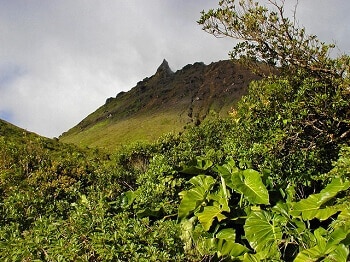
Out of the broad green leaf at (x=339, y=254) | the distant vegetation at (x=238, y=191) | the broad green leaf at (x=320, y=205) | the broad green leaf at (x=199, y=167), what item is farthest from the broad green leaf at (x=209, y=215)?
the broad green leaf at (x=339, y=254)

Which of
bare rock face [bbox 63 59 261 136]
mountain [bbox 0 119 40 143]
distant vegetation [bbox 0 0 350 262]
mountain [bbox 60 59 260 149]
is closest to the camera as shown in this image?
distant vegetation [bbox 0 0 350 262]

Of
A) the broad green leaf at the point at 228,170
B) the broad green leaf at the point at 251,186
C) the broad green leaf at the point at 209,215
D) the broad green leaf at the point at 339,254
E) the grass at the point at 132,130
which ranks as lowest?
the broad green leaf at the point at 339,254

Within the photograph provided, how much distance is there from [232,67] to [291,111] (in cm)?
18911

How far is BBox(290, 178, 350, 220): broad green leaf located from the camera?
8.57 metres

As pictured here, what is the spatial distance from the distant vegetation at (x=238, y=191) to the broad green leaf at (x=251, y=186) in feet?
0.09

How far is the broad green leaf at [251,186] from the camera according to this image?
9.40 m

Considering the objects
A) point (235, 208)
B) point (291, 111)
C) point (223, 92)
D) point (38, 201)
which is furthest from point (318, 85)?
point (223, 92)

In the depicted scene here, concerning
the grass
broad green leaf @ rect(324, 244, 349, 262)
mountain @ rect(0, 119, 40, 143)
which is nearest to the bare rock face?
the grass

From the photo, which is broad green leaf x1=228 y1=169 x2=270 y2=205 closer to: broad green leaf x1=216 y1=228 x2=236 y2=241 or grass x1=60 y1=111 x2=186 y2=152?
broad green leaf x1=216 y1=228 x2=236 y2=241

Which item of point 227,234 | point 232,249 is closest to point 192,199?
point 227,234

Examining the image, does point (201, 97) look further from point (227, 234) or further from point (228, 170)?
point (227, 234)

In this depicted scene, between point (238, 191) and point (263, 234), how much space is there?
1290 millimetres

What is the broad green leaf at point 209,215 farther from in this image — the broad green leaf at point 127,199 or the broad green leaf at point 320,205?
the broad green leaf at point 127,199

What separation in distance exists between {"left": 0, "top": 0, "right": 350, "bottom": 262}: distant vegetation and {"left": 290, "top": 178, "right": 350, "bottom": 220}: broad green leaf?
0.08ft
